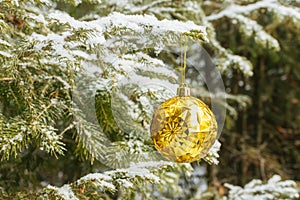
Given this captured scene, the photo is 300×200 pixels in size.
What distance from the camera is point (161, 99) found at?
2.91 ft

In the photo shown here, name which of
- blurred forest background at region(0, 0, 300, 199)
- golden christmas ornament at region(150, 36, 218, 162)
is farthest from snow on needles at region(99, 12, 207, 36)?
golden christmas ornament at region(150, 36, 218, 162)

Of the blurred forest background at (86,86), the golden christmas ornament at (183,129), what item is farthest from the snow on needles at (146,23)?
the golden christmas ornament at (183,129)

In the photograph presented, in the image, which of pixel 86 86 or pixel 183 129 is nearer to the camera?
pixel 183 129

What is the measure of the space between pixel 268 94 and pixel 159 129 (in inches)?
58.1

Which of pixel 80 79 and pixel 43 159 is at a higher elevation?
pixel 80 79

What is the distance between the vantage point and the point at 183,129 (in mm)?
717

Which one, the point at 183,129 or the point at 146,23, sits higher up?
the point at 146,23

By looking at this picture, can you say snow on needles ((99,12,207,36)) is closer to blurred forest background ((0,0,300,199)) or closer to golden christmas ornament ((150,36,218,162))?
blurred forest background ((0,0,300,199))

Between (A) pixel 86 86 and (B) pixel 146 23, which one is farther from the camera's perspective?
(A) pixel 86 86

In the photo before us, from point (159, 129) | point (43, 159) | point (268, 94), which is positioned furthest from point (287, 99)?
point (159, 129)

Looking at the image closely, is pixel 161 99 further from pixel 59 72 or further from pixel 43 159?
pixel 43 159

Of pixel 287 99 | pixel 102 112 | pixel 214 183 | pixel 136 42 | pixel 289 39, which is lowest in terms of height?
pixel 214 183

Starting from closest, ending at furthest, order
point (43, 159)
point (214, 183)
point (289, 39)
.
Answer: point (43, 159) → point (214, 183) → point (289, 39)

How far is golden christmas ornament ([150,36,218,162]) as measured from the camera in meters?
0.72
